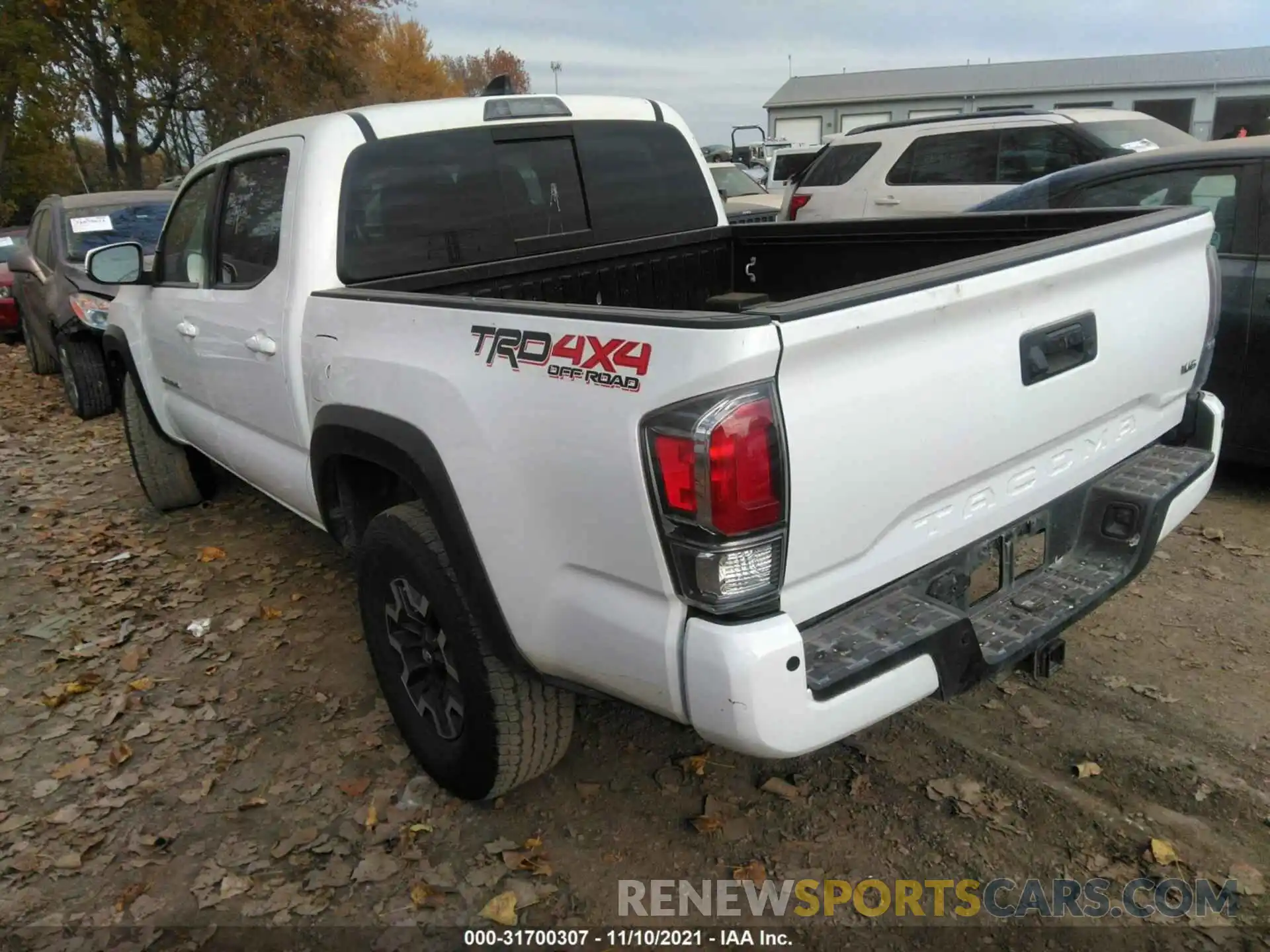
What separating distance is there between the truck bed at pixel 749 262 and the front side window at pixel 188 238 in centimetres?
132

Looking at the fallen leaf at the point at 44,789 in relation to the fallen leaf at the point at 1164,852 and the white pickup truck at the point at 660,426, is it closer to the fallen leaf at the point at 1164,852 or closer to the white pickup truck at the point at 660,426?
the white pickup truck at the point at 660,426

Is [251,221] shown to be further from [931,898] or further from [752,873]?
[931,898]

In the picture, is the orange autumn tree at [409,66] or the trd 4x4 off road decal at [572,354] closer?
the trd 4x4 off road decal at [572,354]

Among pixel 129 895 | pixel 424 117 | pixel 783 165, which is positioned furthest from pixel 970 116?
pixel 783 165

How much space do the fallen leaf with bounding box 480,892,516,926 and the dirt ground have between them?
0.03 m

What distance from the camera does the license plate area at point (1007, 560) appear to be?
2.36 m

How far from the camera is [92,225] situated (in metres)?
8.28

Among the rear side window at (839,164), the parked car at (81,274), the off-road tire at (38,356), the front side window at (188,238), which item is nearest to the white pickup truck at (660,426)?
the front side window at (188,238)

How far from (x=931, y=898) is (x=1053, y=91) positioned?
3603 centimetres

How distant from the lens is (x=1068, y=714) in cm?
306

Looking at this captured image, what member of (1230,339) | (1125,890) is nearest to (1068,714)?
(1125,890)

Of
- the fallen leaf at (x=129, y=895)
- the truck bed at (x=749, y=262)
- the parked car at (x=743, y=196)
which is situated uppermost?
the truck bed at (x=749, y=262)

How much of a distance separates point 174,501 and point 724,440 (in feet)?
15.5

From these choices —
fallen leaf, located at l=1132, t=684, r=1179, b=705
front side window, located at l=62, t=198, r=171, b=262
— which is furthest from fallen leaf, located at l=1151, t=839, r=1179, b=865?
front side window, located at l=62, t=198, r=171, b=262
